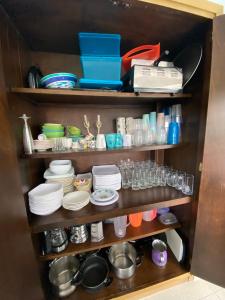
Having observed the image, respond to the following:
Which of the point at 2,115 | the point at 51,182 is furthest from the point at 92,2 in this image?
the point at 51,182

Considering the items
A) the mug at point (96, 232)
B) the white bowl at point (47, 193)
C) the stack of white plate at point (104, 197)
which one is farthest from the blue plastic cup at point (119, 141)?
the mug at point (96, 232)

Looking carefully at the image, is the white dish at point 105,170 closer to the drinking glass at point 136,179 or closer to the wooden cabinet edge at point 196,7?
the drinking glass at point 136,179

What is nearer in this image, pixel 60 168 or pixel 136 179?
pixel 60 168

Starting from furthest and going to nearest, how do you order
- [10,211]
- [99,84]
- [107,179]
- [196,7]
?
[107,179] → [99,84] → [196,7] → [10,211]

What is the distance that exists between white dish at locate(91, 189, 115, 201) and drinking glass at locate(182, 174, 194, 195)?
20.2 inches

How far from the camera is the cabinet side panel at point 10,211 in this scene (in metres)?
0.52

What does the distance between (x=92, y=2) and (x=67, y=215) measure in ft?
3.46

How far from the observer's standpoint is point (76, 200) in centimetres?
88

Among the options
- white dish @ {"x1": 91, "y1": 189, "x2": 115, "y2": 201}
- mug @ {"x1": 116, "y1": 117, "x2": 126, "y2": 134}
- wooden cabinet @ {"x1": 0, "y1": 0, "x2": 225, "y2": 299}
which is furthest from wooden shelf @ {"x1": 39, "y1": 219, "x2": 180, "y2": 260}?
mug @ {"x1": 116, "y1": 117, "x2": 126, "y2": 134}

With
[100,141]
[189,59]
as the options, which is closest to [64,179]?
[100,141]

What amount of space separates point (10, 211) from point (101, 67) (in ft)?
2.69

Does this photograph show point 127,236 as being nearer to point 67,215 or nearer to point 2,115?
point 67,215

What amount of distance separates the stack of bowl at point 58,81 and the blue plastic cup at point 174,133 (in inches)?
27.6

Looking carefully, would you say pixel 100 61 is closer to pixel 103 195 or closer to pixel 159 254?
pixel 103 195
